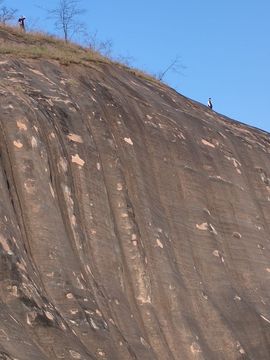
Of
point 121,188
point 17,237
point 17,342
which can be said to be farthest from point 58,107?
point 17,342

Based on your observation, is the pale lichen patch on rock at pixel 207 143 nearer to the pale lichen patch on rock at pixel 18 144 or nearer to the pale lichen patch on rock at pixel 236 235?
the pale lichen patch on rock at pixel 236 235

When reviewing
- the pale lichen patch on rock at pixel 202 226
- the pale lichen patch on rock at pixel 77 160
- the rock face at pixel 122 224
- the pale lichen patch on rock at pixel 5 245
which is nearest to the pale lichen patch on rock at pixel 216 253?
the rock face at pixel 122 224

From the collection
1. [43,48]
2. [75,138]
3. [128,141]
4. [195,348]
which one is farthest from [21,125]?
[43,48]

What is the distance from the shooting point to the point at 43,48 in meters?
21.5

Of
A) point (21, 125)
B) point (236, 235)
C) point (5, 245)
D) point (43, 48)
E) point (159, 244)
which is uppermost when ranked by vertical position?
point (43, 48)

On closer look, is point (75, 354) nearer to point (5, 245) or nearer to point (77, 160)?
point (5, 245)

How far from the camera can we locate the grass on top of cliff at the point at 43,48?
65.6ft

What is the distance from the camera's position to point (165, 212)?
1919cm

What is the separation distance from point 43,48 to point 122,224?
630 cm

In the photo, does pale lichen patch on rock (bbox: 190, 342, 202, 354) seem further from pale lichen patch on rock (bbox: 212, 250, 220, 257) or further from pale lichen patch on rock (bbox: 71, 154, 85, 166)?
pale lichen patch on rock (bbox: 71, 154, 85, 166)

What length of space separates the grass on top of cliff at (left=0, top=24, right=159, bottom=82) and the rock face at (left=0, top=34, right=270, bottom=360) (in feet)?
1.44

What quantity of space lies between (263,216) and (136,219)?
6493mm

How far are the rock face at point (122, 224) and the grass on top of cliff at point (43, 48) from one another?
438 millimetres

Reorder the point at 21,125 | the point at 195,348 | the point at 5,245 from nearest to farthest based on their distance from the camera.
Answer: the point at 5,245
the point at 21,125
the point at 195,348
